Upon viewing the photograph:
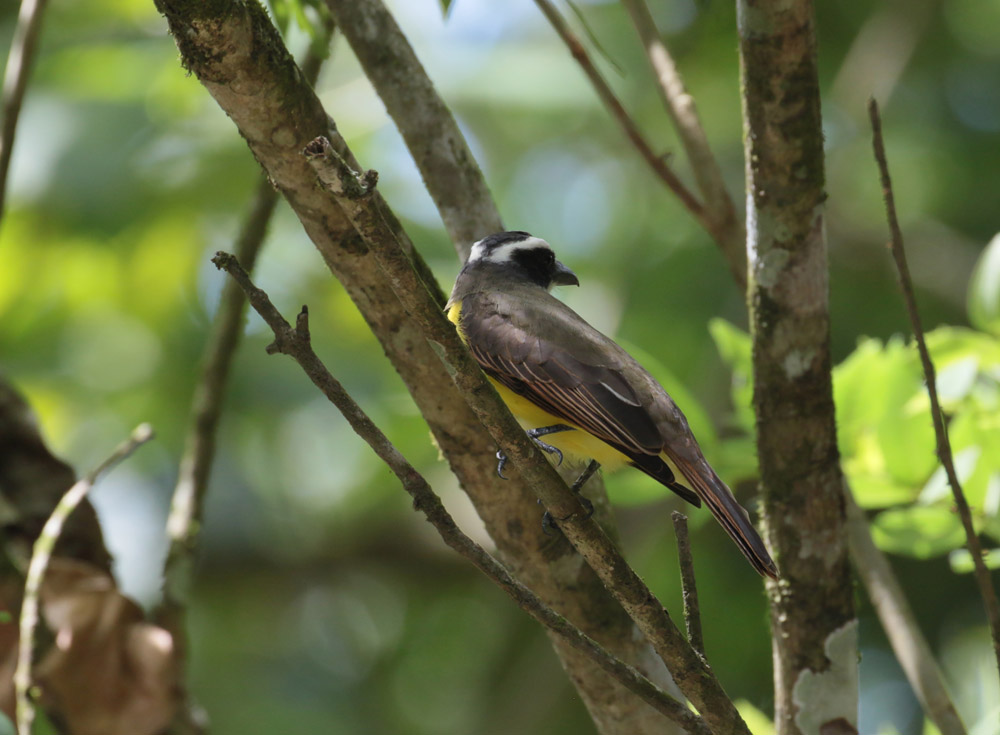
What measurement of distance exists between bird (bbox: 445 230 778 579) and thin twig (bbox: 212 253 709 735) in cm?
70

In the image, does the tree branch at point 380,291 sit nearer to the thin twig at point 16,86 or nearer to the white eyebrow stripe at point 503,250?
the white eyebrow stripe at point 503,250

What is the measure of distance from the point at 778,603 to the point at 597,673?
60 cm

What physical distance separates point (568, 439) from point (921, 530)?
1.12m

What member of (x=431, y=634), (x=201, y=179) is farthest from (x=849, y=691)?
(x=431, y=634)

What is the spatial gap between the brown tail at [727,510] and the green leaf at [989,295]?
1.08 m

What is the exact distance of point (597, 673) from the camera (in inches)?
117

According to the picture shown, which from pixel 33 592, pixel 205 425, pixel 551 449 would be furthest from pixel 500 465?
pixel 205 425

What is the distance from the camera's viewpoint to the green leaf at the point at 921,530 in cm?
331

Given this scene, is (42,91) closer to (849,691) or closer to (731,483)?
(731,483)

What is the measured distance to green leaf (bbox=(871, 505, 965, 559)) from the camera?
331 centimetres

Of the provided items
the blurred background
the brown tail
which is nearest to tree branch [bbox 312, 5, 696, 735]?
the brown tail

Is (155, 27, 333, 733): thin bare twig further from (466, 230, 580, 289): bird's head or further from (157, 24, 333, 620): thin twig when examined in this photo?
(466, 230, 580, 289): bird's head

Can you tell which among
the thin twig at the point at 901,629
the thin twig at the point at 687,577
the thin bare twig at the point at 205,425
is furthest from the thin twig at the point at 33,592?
the thin twig at the point at 901,629

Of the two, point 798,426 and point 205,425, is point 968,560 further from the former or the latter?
point 205,425
